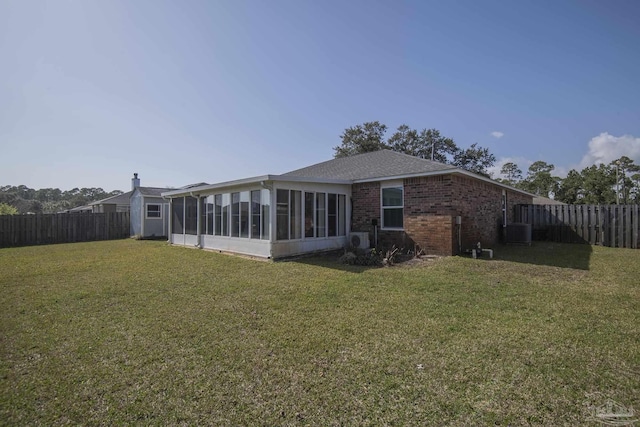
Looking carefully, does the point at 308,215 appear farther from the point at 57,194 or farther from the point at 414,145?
the point at 57,194

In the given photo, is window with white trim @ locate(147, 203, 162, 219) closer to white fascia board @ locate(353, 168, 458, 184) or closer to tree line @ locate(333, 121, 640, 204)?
white fascia board @ locate(353, 168, 458, 184)

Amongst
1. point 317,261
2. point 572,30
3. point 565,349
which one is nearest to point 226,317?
point 565,349

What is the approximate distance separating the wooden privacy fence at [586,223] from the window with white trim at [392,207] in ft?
28.8

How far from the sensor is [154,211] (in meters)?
19.6

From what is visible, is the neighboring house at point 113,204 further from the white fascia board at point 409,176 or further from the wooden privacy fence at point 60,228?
the white fascia board at point 409,176

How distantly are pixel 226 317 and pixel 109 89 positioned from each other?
959cm

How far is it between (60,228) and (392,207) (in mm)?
19138

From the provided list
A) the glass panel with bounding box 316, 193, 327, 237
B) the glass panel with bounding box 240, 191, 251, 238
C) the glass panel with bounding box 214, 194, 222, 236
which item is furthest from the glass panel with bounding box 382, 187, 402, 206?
the glass panel with bounding box 214, 194, 222, 236

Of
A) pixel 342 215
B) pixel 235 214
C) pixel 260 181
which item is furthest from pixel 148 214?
pixel 342 215

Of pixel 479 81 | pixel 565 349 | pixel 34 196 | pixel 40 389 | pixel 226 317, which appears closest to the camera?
pixel 40 389

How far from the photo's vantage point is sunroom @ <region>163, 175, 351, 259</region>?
9586mm

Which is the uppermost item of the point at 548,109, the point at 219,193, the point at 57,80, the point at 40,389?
the point at 548,109

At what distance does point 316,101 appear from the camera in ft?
48.3

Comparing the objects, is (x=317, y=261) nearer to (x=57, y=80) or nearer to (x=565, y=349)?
(x=565, y=349)
